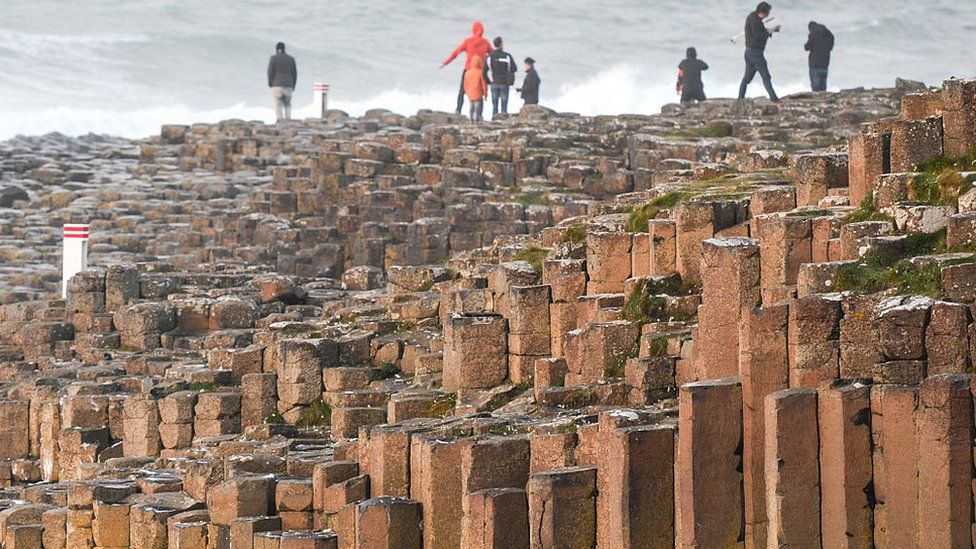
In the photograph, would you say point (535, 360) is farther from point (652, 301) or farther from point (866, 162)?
point (866, 162)

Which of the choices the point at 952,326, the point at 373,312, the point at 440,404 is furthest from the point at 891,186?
the point at 373,312

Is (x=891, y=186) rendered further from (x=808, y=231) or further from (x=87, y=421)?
(x=87, y=421)

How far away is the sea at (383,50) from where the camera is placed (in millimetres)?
92562

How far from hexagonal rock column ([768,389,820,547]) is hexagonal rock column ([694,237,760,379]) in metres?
1.95

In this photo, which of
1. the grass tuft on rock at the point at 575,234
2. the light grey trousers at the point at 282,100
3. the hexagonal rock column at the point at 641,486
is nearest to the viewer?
the hexagonal rock column at the point at 641,486

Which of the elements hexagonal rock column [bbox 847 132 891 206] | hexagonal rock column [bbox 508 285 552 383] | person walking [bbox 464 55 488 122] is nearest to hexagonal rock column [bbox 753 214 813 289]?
hexagonal rock column [bbox 847 132 891 206]

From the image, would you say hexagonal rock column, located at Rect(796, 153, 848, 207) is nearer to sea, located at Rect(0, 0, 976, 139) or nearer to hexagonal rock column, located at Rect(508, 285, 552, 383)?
hexagonal rock column, located at Rect(508, 285, 552, 383)

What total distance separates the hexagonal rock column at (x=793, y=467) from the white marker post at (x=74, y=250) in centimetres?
2171

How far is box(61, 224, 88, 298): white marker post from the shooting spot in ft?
137

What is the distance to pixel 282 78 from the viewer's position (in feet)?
195

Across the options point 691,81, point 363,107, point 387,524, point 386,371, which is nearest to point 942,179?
point 387,524

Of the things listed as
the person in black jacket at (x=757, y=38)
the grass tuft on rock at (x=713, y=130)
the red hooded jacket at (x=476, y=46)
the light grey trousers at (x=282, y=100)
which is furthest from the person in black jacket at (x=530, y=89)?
the person in black jacket at (x=757, y=38)

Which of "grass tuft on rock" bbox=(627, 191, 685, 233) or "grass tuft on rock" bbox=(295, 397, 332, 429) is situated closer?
"grass tuft on rock" bbox=(627, 191, 685, 233)

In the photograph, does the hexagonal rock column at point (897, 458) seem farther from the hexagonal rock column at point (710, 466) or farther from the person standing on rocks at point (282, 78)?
the person standing on rocks at point (282, 78)
